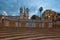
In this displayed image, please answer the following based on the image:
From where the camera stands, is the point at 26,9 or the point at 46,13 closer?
the point at 26,9

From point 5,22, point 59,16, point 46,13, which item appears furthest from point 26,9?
point 5,22

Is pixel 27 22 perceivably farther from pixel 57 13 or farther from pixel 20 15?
pixel 57 13

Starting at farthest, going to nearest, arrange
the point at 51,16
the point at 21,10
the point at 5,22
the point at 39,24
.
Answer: the point at 51,16, the point at 21,10, the point at 39,24, the point at 5,22

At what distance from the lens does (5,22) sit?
1052 cm

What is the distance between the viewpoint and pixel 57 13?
56.5 feet

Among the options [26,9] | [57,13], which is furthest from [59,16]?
[26,9]

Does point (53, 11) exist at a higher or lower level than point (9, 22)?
higher

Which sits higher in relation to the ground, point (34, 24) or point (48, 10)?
point (48, 10)

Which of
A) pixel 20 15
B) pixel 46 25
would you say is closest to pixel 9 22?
pixel 46 25

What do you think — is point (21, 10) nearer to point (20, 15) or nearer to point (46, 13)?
point (20, 15)

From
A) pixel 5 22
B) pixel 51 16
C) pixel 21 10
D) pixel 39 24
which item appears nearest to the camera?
pixel 5 22

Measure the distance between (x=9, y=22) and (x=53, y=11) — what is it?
746 centimetres

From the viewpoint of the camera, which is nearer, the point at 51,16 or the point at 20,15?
the point at 20,15

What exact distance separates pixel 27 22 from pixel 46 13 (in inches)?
200
